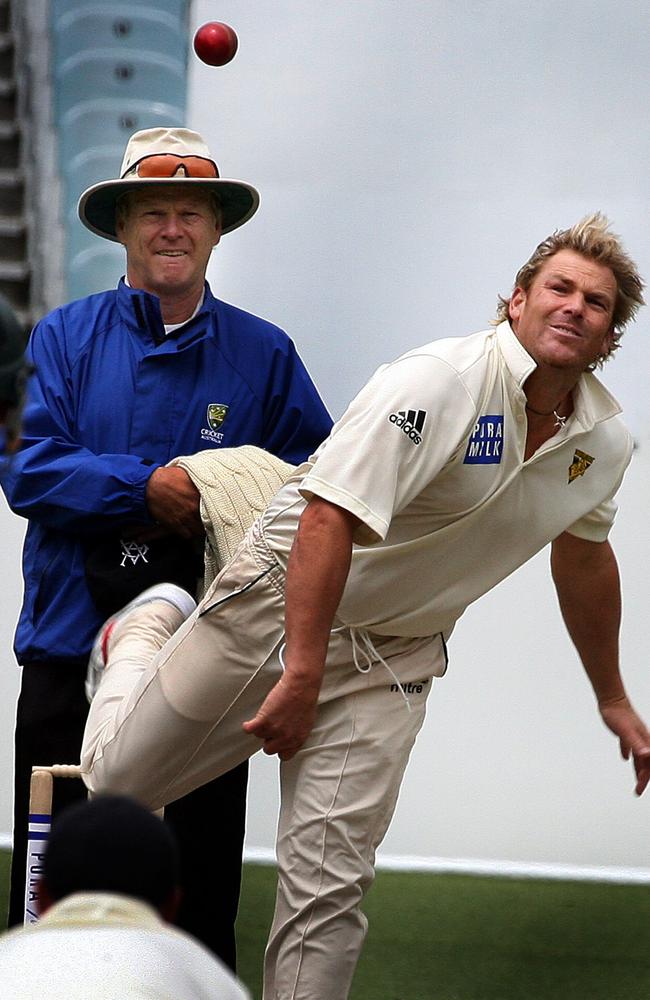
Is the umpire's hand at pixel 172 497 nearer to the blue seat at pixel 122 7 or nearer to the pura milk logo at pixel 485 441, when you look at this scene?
the pura milk logo at pixel 485 441

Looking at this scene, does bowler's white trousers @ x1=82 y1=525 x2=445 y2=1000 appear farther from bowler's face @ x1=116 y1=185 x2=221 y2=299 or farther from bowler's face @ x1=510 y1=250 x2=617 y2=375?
bowler's face @ x1=116 y1=185 x2=221 y2=299

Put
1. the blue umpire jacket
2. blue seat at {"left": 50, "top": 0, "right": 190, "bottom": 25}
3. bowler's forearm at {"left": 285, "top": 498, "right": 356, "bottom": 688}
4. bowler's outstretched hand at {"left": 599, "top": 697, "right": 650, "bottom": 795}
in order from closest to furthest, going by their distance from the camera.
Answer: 1. bowler's forearm at {"left": 285, "top": 498, "right": 356, "bottom": 688}
2. bowler's outstretched hand at {"left": 599, "top": 697, "right": 650, "bottom": 795}
3. the blue umpire jacket
4. blue seat at {"left": 50, "top": 0, "right": 190, "bottom": 25}

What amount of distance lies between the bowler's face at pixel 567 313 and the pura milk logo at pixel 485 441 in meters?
0.12

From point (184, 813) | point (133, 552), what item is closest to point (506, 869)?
point (184, 813)

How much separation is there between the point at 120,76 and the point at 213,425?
125 centimetres

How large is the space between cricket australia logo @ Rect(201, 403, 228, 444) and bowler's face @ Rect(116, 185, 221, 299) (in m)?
0.20

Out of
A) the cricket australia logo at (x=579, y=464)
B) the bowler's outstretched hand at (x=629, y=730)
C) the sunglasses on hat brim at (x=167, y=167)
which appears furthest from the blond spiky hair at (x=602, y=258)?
the sunglasses on hat brim at (x=167, y=167)

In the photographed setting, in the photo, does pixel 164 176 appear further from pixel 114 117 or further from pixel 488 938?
pixel 488 938

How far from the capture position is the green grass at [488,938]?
288cm

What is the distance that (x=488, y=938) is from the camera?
319cm

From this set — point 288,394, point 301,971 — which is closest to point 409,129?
point 288,394

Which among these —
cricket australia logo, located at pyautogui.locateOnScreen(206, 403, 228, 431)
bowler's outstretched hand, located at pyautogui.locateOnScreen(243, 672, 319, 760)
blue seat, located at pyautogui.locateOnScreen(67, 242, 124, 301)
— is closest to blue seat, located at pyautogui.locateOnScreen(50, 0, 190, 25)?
blue seat, located at pyautogui.locateOnScreen(67, 242, 124, 301)

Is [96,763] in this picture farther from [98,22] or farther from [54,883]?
[98,22]

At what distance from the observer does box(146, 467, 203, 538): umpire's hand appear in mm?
2512
